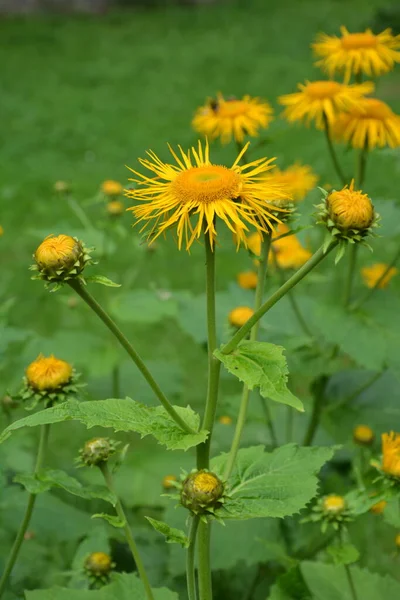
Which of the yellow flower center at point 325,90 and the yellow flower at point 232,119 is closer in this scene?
the yellow flower center at point 325,90

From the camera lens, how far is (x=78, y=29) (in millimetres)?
12625

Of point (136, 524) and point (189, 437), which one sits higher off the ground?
point (189, 437)

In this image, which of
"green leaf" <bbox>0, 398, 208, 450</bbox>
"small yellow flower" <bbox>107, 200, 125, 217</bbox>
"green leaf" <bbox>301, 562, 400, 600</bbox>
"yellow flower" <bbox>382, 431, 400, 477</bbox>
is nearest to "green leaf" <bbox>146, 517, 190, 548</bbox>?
"green leaf" <bbox>0, 398, 208, 450</bbox>

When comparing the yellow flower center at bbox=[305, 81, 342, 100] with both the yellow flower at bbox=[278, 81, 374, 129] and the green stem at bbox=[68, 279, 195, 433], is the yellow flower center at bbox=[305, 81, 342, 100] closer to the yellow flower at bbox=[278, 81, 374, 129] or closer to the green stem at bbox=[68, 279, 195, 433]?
the yellow flower at bbox=[278, 81, 374, 129]

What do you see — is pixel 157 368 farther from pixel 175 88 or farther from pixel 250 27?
pixel 250 27

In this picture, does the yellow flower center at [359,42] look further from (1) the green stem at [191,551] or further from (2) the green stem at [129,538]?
Result: (1) the green stem at [191,551]

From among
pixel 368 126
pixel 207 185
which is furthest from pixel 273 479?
pixel 368 126

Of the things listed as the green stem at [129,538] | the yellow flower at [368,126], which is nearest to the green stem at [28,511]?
the green stem at [129,538]

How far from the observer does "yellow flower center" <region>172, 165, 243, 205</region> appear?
1431 millimetres

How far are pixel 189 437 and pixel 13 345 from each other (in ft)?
7.69

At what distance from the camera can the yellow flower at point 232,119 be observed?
256cm

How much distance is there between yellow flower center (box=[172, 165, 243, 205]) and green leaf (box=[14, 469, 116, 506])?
0.64 meters

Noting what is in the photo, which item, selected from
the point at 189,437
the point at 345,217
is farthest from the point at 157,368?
the point at 345,217

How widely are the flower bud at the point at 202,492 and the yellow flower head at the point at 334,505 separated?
1.64ft
